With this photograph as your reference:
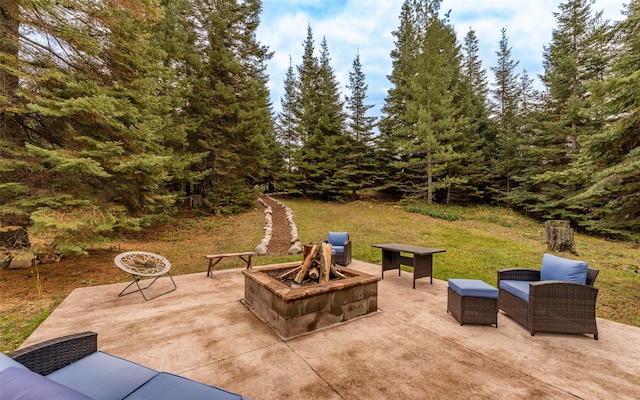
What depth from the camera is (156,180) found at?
23.3 feet

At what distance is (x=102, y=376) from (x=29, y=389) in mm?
969

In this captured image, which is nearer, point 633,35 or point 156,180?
point 633,35

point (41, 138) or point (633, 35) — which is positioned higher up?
point (633, 35)

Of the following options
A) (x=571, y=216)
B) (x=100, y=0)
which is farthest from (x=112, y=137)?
(x=571, y=216)

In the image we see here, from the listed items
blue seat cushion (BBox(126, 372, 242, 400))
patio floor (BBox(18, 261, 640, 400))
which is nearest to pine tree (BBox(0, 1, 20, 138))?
patio floor (BBox(18, 261, 640, 400))

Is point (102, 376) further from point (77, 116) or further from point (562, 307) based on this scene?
point (77, 116)

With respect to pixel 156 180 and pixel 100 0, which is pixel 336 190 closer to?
pixel 156 180

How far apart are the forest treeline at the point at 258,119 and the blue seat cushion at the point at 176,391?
15.4 feet

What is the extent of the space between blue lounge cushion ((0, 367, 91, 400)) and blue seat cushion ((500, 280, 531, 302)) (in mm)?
4346

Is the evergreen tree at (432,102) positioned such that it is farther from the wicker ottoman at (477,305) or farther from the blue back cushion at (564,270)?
the wicker ottoman at (477,305)

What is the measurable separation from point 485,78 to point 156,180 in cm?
2602

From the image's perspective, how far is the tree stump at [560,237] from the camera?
26.8 feet

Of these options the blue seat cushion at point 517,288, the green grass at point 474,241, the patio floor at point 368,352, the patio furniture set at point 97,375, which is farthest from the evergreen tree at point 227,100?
the blue seat cushion at point 517,288

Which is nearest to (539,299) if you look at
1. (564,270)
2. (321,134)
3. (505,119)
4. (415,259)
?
(564,270)
